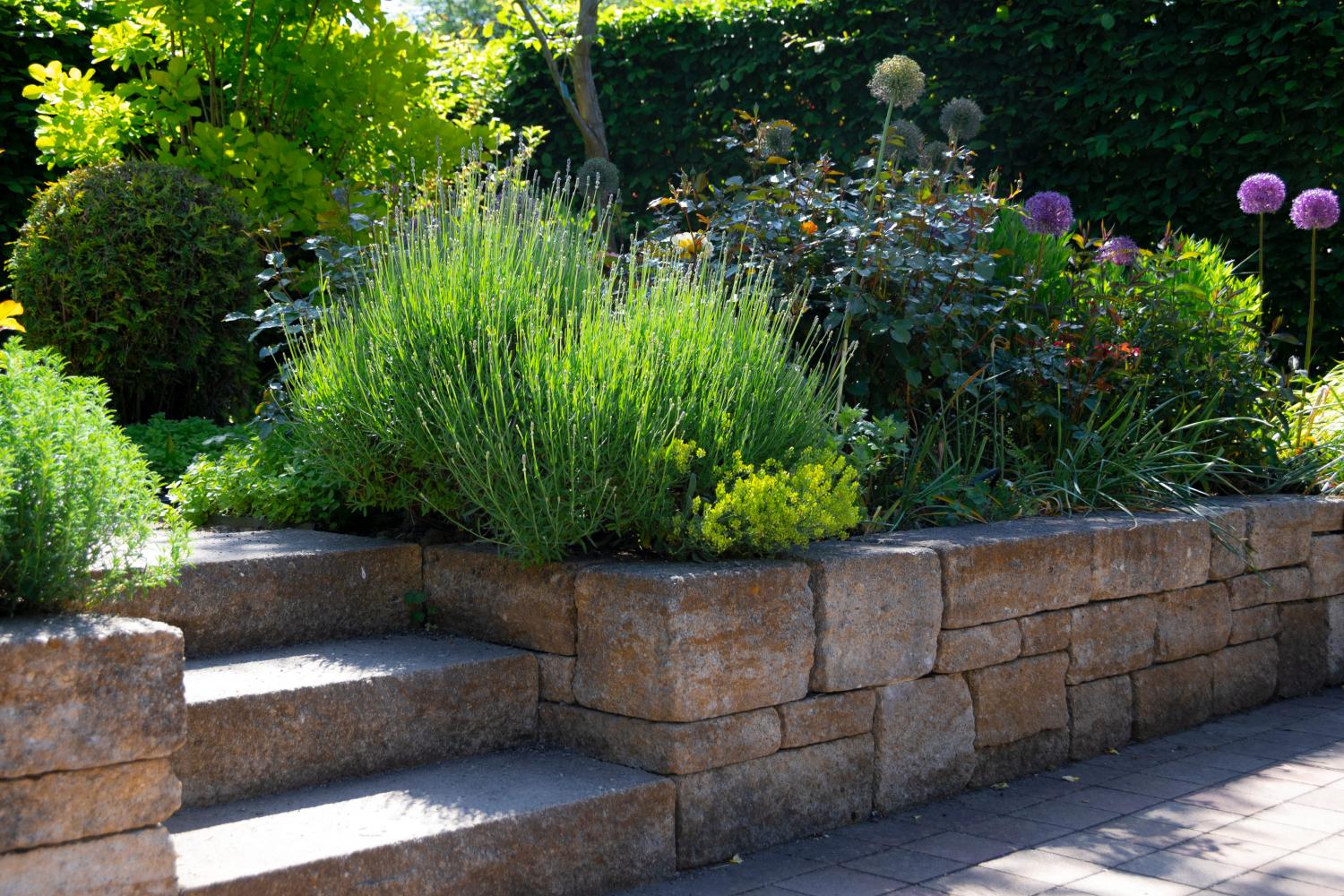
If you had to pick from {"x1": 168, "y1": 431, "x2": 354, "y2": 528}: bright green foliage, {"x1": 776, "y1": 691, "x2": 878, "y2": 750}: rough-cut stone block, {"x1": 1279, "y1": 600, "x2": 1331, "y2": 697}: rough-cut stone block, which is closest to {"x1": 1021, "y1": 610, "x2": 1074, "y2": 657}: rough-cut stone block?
{"x1": 776, "y1": 691, "x2": 878, "y2": 750}: rough-cut stone block

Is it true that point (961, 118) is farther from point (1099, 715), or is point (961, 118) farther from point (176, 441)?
point (176, 441)

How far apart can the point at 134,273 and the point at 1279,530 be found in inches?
178

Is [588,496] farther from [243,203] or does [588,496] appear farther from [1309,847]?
[243,203]

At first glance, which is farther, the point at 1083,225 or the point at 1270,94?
the point at 1083,225

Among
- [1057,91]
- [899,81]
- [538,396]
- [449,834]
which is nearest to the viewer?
[449,834]

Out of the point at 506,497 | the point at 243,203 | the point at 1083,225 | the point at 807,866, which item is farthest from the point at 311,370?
the point at 1083,225

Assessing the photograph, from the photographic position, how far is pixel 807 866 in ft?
10.1

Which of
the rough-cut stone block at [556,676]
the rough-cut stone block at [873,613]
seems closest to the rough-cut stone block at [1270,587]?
the rough-cut stone block at [873,613]

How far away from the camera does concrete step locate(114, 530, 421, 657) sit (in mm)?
3213

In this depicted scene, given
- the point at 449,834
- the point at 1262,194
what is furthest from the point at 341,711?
the point at 1262,194

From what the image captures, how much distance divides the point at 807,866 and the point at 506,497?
1.15 metres

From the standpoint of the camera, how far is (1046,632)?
13.0 ft

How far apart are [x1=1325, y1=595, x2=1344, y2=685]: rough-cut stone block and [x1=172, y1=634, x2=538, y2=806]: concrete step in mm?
3385

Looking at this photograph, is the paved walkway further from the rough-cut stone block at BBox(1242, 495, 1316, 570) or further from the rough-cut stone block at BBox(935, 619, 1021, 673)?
the rough-cut stone block at BBox(1242, 495, 1316, 570)
